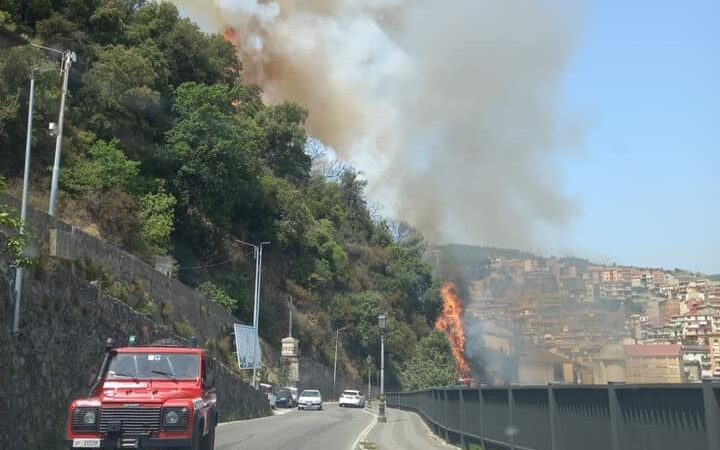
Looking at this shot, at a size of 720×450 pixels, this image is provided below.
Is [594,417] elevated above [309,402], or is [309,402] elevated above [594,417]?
[594,417]

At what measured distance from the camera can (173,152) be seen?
55344 mm

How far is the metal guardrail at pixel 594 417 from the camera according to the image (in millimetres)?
7441

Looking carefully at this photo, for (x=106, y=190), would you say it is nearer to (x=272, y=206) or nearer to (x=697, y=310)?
(x=272, y=206)

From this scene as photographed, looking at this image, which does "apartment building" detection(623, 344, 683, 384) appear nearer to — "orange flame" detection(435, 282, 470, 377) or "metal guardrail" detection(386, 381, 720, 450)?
"metal guardrail" detection(386, 381, 720, 450)

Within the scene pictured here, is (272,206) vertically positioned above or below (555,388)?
above

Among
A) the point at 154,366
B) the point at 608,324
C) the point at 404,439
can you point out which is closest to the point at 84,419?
the point at 154,366

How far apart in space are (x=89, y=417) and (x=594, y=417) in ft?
25.7

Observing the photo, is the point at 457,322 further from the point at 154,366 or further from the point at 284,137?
the point at 284,137

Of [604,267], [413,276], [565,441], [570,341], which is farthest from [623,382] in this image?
[413,276]

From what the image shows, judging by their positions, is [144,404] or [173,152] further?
[173,152]

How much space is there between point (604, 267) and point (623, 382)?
1668mm

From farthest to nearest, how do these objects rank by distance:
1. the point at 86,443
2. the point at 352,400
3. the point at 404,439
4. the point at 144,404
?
the point at 352,400
the point at 404,439
the point at 144,404
the point at 86,443

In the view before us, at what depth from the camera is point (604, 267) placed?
9.80m

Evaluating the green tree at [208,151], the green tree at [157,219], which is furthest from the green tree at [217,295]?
the green tree at [157,219]
